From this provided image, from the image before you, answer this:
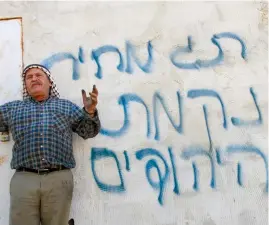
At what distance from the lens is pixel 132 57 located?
3412 mm

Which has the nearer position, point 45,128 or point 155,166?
point 45,128

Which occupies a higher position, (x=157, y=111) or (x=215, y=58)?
(x=215, y=58)

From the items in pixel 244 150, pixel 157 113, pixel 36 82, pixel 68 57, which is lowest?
pixel 244 150

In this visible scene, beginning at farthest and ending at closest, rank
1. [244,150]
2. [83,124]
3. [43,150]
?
[244,150], [83,124], [43,150]

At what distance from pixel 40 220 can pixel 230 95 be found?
179cm

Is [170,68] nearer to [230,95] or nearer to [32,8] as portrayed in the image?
[230,95]

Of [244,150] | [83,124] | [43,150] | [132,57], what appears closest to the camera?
[43,150]

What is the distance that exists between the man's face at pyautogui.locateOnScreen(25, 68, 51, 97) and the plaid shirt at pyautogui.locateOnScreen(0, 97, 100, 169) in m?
0.08

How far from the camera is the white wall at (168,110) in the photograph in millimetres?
3289

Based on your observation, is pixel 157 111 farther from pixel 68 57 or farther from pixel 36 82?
pixel 36 82

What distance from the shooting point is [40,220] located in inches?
120

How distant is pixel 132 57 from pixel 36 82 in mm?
821

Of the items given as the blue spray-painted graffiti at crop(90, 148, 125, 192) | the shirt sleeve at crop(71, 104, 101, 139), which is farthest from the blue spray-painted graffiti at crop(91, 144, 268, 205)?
the shirt sleeve at crop(71, 104, 101, 139)

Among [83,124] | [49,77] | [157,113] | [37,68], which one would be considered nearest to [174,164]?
[157,113]
